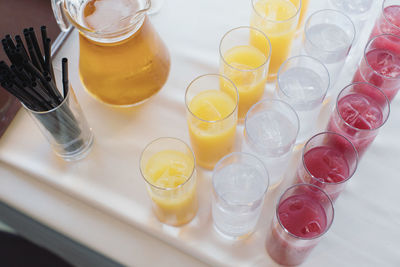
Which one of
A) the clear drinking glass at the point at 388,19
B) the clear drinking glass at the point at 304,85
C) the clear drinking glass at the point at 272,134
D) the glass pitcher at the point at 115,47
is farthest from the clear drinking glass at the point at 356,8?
the glass pitcher at the point at 115,47

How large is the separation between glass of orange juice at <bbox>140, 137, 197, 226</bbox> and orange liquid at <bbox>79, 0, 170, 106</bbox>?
0.15 meters

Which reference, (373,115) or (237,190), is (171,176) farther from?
(373,115)

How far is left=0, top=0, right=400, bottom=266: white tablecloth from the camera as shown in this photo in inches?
29.6

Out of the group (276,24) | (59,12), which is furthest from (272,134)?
(59,12)

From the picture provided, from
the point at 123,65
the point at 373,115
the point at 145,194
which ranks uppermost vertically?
the point at 123,65

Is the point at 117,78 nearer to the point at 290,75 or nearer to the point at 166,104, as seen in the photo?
the point at 166,104

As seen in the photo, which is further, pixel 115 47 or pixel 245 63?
pixel 245 63

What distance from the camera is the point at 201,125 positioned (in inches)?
29.9

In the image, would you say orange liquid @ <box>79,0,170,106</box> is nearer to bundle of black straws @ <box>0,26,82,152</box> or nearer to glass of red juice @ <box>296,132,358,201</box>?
bundle of black straws @ <box>0,26,82,152</box>

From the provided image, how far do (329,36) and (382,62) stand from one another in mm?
119

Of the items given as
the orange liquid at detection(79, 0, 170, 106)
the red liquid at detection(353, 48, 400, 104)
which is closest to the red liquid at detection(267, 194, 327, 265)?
the red liquid at detection(353, 48, 400, 104)

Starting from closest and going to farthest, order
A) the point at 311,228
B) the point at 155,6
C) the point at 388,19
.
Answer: the point at 311,228 < the point at 388,19 < the point at 155,6

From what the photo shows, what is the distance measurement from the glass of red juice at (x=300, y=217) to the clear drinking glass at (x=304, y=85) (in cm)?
19

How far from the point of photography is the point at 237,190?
0.72m
